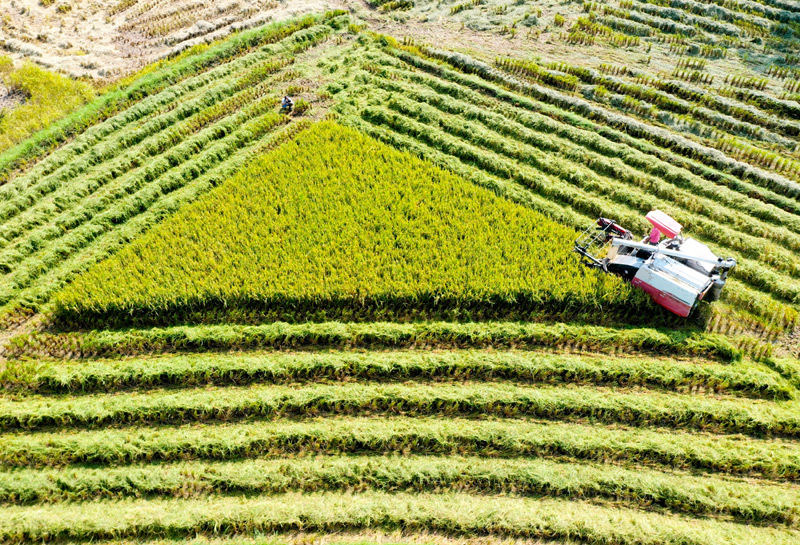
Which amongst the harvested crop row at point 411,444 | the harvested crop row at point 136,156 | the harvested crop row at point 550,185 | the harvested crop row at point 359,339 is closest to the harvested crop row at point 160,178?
the harvested crop row at point 136,156

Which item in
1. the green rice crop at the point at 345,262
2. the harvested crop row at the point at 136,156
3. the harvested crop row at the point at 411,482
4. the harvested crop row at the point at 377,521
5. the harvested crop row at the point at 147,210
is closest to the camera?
the harvested crop row at the point at 377,521

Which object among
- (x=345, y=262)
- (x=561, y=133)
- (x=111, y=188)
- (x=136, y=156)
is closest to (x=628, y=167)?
(x=561, y=133)

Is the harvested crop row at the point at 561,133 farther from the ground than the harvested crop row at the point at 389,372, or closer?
farther from the ground

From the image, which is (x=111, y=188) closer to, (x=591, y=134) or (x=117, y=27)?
(x=117, y=27)

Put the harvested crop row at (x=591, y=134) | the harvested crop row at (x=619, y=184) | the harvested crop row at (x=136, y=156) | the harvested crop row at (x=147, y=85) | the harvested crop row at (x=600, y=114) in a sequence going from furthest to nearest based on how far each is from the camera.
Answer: the harvested crop row at (x=147, y=85), the harvested crop row at (x=600, y=114), the harvested crop row at (x=591, y=134), the harvested crop row at (x=136, y=156), the harvested crop row at (x=619, y=184)

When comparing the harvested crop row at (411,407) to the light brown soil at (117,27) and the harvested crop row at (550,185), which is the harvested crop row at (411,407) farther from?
the light brown soil at (117,27)

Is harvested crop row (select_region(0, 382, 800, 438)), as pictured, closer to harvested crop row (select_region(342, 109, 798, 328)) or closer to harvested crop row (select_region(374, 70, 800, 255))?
harvested crop row (select_region(342, 109, 798, 328))

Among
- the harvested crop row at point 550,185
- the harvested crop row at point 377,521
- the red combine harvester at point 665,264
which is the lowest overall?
the harvested crop row at point 377,521
